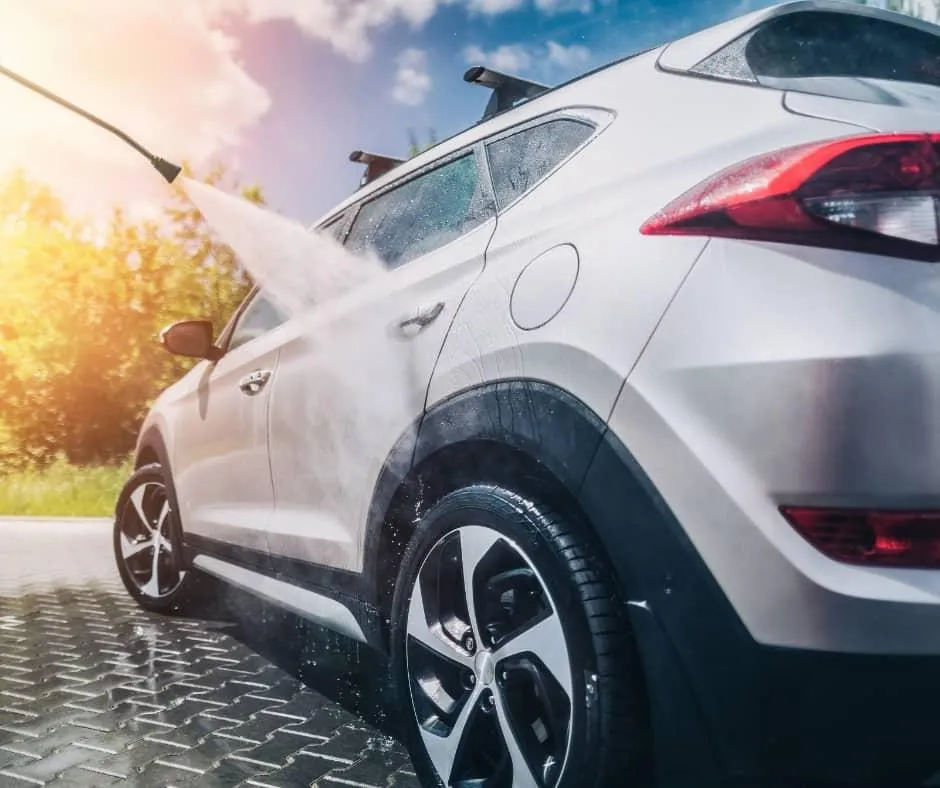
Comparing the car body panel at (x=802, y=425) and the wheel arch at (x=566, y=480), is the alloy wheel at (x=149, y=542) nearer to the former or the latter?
the wheel arch at (x=566, y=480)

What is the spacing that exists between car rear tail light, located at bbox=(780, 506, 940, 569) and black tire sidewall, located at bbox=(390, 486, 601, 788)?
0.49m

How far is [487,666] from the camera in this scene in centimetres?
213

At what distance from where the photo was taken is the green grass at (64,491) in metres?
13.7

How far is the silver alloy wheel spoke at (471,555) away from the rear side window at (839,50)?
4.01ft

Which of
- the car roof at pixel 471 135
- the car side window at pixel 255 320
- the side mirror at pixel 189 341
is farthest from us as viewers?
the side mirror at pixel 189 341

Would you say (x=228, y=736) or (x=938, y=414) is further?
(x=228, y=736)

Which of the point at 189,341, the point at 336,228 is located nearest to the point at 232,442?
the point at 189,341

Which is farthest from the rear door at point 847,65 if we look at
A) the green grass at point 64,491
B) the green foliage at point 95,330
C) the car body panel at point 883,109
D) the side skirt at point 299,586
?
the green foliage at point 95,330

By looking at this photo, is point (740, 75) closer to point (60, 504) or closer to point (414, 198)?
point (414, 198)

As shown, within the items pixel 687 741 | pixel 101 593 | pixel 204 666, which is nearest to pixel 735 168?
pixel 687 741

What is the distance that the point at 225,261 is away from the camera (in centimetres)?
1577

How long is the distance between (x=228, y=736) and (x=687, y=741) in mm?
1788

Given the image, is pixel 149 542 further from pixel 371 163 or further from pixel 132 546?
pixel 371 163

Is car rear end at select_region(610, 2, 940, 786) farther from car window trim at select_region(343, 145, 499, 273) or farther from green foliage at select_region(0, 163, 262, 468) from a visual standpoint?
green foliage at select_region(0, 163, 262, 468)
